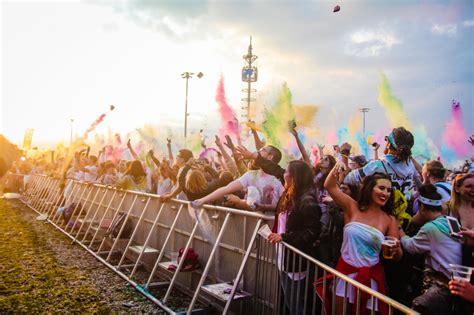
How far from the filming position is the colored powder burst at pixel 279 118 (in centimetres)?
998

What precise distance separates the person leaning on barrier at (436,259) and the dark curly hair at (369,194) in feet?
1.22

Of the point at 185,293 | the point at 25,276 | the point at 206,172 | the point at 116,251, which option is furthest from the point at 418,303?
the point at 116,251

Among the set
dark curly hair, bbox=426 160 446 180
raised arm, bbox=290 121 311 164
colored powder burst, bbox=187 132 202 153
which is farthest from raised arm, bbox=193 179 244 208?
colored powder burst, bbox=187 132 202 153

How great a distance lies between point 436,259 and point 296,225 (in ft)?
4.40

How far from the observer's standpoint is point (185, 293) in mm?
6688

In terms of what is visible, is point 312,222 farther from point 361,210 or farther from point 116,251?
point 116,251

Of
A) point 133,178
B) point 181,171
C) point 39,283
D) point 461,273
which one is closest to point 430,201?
point 461,273

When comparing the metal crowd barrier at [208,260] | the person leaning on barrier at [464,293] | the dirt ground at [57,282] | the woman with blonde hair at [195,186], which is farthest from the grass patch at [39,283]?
the person leaning on barrier at [464,293]

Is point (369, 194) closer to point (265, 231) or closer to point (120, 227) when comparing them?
point (265, 231)

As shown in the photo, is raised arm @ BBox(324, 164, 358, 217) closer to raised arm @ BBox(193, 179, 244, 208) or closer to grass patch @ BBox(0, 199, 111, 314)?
raised arm @ BBox(193, 179, 244, 208)

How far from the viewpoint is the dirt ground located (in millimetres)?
5988

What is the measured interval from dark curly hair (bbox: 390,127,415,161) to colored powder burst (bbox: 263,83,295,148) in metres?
4.97

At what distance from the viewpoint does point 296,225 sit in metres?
4.34

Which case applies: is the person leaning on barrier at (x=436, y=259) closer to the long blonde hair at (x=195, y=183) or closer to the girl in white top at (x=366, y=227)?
the girl in white top at (x=366, y=227)
